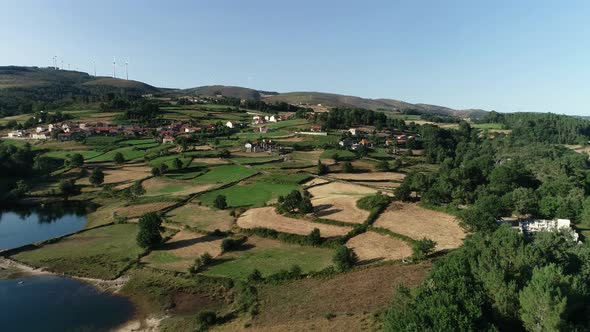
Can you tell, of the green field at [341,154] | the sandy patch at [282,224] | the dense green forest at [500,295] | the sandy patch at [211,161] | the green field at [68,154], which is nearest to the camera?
the dense green forest at [500,295]

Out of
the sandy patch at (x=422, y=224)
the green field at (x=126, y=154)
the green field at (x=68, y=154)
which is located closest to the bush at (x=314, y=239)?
the sandy patch at (x=422, y=224)

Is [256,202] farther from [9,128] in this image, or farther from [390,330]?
[9,128]

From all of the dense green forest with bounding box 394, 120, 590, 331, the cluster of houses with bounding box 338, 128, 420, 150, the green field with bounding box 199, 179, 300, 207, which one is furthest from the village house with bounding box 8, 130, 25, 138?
the dense green forest with bounding box 394, 120, 590, 331

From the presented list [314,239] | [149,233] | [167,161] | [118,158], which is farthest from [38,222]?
[314,239]

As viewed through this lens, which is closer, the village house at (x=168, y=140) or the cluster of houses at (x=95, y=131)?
the village house at (x=168, y=140)

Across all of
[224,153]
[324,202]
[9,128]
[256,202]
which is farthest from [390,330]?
[9,128]

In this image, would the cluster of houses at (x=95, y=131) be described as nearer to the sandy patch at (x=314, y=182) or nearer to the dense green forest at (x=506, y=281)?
the sandy patch at (x=314, y=182)
